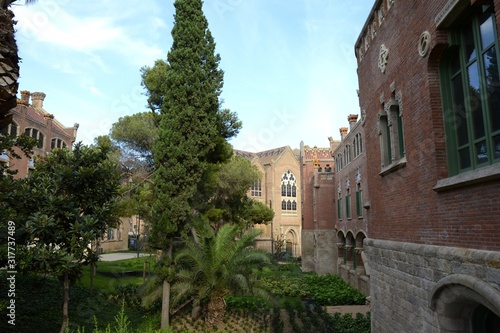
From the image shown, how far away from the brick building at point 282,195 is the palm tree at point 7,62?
149 ft

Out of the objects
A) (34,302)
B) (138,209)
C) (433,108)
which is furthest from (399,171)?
(138,209)

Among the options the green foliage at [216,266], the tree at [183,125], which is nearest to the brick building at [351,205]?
the green foliage at [216,266]

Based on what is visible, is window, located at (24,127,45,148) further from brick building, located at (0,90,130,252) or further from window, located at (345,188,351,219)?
window, located at (345,188,351,219)

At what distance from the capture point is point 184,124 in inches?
486

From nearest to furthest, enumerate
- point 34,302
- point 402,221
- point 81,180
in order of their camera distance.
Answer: point 402,221 → point 81,180 → point 34,302

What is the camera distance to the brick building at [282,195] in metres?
50.5

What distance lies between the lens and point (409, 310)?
6242 mm

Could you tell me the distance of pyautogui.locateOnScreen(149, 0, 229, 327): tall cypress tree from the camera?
39.3 feet

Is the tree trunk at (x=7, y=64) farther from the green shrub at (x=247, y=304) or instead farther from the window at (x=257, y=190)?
the window at (x=257, y=190)

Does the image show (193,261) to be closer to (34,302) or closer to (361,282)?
(34,302)

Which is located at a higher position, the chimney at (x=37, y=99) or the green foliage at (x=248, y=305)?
the chimney at (x=37, y=99)

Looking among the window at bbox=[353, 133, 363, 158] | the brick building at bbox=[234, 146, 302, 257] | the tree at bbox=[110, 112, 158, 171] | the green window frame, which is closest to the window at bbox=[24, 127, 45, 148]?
the tree at bbox=[110, 112, 158, 171]

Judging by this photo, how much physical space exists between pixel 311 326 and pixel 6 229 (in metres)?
10.4

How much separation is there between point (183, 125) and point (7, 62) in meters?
7.42
